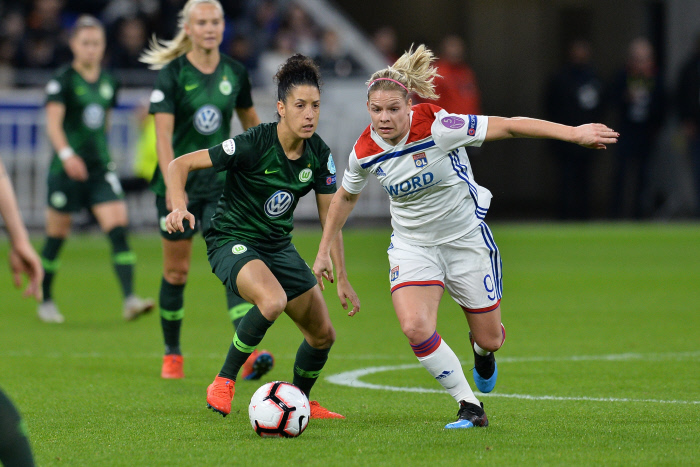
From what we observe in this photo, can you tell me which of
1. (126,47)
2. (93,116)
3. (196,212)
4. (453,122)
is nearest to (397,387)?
(196,212)

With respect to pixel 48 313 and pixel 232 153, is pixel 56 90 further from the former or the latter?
pixel 232 153

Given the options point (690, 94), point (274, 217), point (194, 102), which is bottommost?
point (274, 217)

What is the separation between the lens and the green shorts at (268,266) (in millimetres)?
5895

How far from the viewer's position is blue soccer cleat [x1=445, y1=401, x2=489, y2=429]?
5.42 metres

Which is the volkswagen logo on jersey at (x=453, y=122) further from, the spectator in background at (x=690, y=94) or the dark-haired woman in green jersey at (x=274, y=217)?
the spectator in background at (x=690, y=94)

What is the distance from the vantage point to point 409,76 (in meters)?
5.82

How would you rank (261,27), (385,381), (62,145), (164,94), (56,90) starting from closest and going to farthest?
(385,381)
(164,94)
(62,145)
(56,90)
(261,27)

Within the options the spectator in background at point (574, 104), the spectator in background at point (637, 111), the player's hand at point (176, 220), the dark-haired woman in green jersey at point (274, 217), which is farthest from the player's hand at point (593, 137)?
the spectator in background at point (637, 111)

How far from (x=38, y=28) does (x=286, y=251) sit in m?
13.7

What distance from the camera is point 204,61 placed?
24.6 ft

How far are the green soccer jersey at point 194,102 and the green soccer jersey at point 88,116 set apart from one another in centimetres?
301

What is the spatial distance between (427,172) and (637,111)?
46.5 feet

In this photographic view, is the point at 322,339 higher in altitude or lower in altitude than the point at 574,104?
lower

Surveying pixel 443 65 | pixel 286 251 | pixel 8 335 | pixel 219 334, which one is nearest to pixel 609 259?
pixel 443 65
